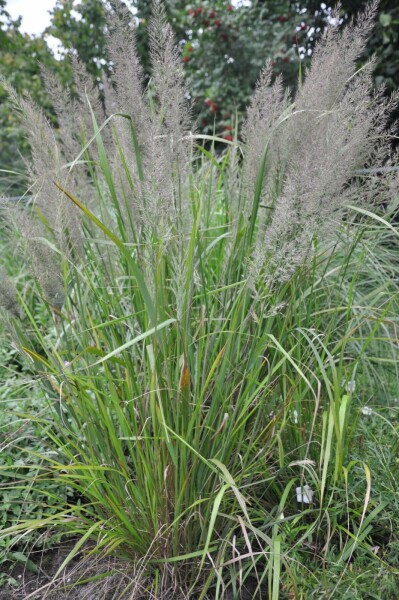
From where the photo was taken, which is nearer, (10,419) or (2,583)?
(2,583)

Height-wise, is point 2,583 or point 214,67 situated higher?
point 214,67

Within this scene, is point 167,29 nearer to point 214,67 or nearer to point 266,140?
point 266,140

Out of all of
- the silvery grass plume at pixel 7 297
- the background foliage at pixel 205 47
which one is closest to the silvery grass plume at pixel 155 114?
the silvery grass plume at pixel 7 297

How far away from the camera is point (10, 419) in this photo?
2.27 metres

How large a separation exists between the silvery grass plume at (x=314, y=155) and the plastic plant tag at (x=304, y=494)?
66cm

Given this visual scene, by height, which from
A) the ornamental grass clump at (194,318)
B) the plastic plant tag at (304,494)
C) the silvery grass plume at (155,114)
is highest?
the silvery grass plume at (155,114)

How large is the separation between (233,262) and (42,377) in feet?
2.20

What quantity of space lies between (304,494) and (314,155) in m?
0.98

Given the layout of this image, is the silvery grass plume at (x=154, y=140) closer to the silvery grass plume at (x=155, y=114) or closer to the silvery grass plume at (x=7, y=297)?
the silvery grass plume at (x=155, y=114)

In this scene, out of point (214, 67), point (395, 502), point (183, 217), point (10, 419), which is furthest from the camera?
point (214, 67)

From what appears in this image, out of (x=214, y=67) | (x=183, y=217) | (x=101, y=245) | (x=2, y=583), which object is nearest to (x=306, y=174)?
(x=183, y=217)

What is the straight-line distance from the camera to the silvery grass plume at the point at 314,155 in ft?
4.38

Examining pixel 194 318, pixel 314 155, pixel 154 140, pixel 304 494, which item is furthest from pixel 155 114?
pixel 304 494

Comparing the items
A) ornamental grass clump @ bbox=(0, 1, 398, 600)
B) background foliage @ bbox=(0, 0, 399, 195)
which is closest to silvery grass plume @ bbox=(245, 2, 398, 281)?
ornamental grass clump @ bbox=(0, 1, 398, 600)
